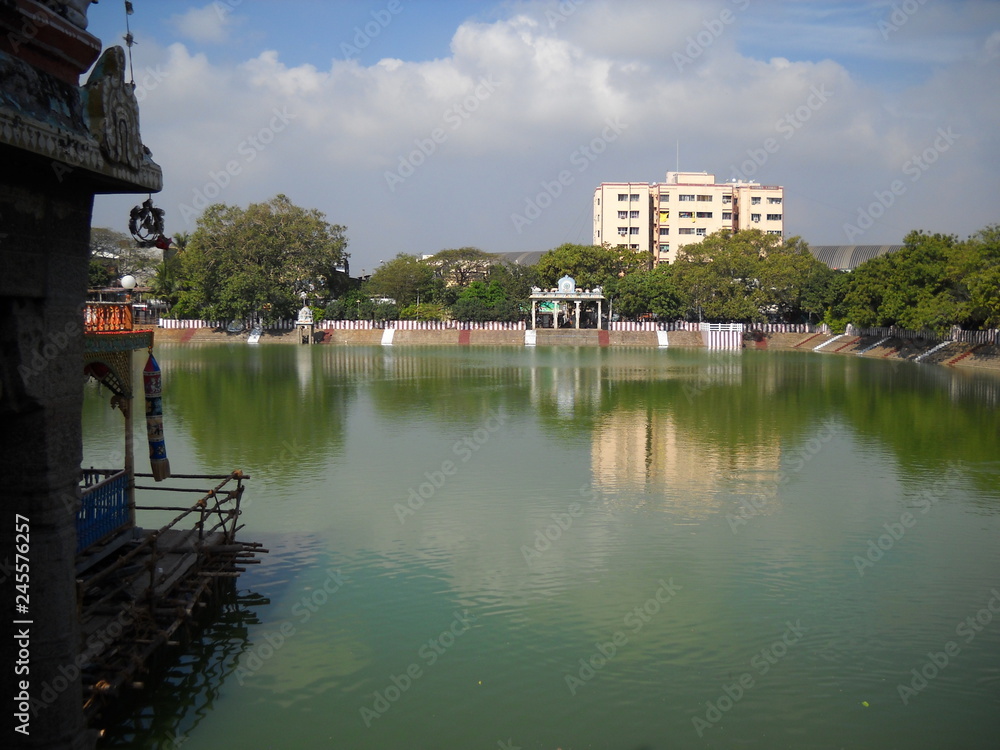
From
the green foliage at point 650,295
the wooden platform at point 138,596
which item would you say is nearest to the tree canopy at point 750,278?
the green foliage at point 650,295

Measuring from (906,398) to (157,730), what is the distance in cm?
2519

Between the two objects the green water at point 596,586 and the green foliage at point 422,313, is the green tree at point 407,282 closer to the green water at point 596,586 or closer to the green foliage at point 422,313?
the green foliage at point 422,313

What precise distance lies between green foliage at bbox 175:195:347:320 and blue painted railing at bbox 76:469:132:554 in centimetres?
4738

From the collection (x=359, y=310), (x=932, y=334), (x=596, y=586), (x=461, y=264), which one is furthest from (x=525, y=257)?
(x=596, y=586)

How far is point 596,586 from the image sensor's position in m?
9.80

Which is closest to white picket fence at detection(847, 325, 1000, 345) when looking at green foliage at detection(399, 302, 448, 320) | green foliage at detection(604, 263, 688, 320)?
green foliage at detection(604, 263, 688, 320)

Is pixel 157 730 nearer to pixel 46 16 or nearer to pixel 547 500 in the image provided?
pixel 46 16

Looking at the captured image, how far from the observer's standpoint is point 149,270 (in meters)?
68.1

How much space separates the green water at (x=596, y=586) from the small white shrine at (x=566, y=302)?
3519cm

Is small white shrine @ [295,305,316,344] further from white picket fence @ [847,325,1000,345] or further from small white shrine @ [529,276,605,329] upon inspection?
white picket fence @ [847,325,1000,345]

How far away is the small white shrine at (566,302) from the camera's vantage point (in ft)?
185

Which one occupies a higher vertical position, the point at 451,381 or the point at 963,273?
the point at 963,273

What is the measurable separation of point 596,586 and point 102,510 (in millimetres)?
5214

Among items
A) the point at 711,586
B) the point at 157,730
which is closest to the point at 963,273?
the point at 711,586
